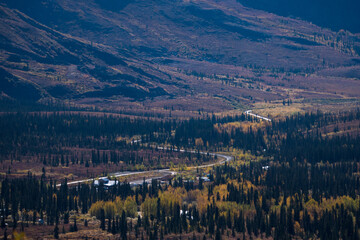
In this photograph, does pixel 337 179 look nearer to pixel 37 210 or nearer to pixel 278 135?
pixel 37 210

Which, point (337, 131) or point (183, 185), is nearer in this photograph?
point (183, 185)

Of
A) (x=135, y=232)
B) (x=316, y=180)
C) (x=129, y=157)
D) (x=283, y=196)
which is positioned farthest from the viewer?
(x=129, y=157)

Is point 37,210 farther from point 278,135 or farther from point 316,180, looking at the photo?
point 278,135

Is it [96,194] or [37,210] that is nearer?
[37,210]

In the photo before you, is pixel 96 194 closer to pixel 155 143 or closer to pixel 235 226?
pixel 235 226

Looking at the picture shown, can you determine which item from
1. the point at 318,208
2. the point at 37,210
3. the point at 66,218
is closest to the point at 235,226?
the point at 318,208

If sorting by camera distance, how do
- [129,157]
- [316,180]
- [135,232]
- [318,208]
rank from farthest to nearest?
[129,157] → [316,180] → [318,208] → [135,232]

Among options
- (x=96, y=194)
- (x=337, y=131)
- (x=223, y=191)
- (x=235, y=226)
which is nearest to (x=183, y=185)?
(x=223, y=191)

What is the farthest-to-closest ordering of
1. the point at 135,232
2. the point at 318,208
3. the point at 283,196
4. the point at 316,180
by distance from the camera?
the point at 316,180, the point at 283,196, the point at 318,208, the point at 135,232
